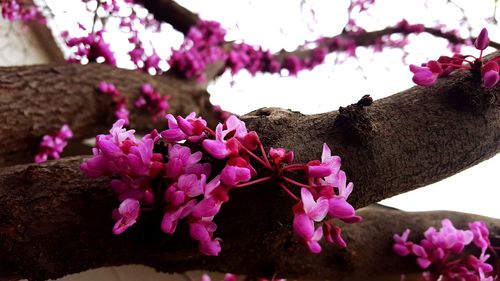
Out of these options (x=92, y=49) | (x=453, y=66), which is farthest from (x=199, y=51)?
(x=453, y=66)

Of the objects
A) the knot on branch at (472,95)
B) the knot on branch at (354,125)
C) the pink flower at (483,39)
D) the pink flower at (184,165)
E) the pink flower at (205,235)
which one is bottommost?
the pink flower at (205,235)

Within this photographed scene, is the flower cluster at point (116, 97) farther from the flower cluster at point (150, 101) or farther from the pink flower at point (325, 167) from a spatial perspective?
the pink flower at point (325, 167)

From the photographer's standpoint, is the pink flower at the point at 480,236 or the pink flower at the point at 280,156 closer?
the pink flower at the point at 280,156

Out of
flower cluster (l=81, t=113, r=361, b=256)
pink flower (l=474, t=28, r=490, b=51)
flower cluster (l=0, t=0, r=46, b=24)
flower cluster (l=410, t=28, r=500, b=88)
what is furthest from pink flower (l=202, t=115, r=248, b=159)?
flower cluster (l=0, t=0, r=46, b=24)

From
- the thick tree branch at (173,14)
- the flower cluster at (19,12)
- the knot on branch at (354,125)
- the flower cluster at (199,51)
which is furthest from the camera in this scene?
the flower cluster at (19,12)

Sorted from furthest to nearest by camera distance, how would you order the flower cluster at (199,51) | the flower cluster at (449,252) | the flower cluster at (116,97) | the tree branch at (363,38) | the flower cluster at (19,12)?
the tree branch at (363,38)
the flower cluster at (19,12)
the flower cluster at (199,51)
the flower cluster at (116,97)
the flower cluster at (449,252)

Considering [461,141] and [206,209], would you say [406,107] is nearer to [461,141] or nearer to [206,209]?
[461,141]

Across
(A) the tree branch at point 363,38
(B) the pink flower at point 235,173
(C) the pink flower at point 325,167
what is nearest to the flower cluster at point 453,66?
(C) the pink flower at point 325,167

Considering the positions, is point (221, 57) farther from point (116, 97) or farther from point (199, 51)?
point (116, 97)
